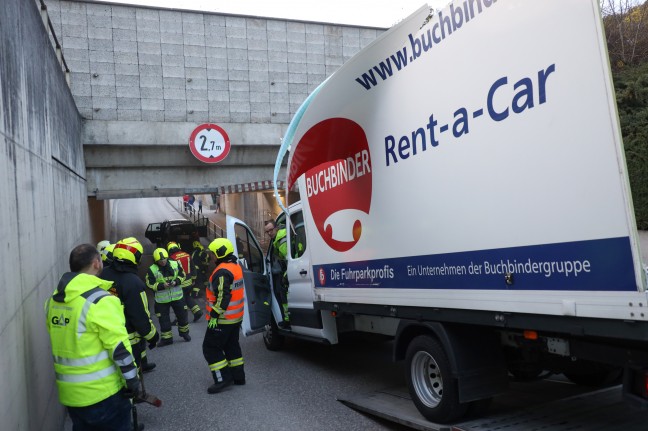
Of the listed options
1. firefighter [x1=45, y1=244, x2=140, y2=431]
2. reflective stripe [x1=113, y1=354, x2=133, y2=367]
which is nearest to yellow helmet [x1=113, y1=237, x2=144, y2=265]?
firefighter [x1=45, y1=244, x2=140, y2=431]

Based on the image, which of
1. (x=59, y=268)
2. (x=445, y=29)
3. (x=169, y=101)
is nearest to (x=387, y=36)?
(x=445, y=29)

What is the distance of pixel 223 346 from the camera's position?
6250 millimetres

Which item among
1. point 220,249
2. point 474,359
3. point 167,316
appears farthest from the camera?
point 167,316

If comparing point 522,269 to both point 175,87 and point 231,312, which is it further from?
point 175,87

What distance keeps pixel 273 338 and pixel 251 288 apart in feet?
4.17

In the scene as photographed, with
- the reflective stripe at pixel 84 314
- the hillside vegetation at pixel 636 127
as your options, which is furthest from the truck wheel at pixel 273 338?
the hillside vegetation at pixel 636 127

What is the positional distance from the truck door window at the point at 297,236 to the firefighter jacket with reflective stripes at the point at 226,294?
0.99m

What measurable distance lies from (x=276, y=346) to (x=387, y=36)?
17.2 ft

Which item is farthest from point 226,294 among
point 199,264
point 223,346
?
point 199,264

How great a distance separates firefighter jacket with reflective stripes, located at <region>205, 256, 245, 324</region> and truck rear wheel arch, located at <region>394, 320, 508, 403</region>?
2744 mm

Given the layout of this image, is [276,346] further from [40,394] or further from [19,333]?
[19,333]

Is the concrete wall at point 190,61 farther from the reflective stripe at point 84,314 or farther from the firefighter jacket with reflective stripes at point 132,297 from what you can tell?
the reflective stripe at point 84,314

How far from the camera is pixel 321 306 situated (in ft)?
19.5

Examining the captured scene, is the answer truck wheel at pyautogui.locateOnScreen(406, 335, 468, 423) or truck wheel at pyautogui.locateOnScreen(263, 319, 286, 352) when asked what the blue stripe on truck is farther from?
truck wheel at pyautogui.locateOnScreen(263, 319, 286, 352)
